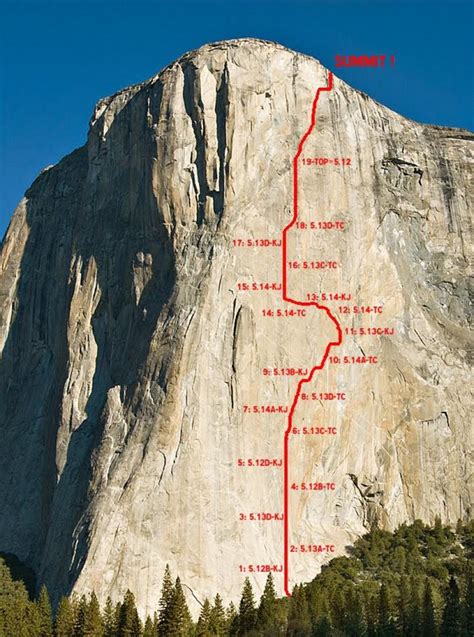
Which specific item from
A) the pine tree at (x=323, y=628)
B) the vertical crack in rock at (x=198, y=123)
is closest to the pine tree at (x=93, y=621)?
the pine tree at (x=323, y=628)

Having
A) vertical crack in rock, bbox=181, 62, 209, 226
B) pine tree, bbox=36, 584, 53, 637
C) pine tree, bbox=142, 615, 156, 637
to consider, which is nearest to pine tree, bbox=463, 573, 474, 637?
pine tree, bbox=142, 615, 156, 637

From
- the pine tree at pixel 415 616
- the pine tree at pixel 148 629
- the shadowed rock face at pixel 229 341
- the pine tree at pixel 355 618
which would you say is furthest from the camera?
the shadowed rock face at pixel 229 341

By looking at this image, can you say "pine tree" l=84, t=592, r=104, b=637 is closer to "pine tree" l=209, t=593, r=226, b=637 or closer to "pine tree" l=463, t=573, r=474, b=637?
"pine tree" l=209, t=593, r=226, b=637

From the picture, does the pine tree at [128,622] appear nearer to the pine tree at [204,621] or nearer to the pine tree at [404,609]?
the pine tree at [204,621]

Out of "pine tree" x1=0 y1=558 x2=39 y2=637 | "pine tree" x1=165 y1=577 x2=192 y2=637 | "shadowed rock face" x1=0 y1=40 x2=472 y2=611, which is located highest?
"shadowed rock face" x1=0 y1=40 x2=472 y2=611

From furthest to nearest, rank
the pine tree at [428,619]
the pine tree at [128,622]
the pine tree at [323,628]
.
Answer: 1. the pine tree at [128,622]
2. the pine tree at [428,619]
3. the pine tree at [323,628]

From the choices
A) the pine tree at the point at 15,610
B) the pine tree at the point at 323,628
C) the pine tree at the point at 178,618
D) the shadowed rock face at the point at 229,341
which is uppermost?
the shadowed rock face at the point at 229,341

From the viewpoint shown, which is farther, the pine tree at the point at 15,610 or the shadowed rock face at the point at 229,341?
the shadowed rock face at the point at 229,341

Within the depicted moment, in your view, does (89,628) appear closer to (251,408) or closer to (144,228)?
(251,408)
